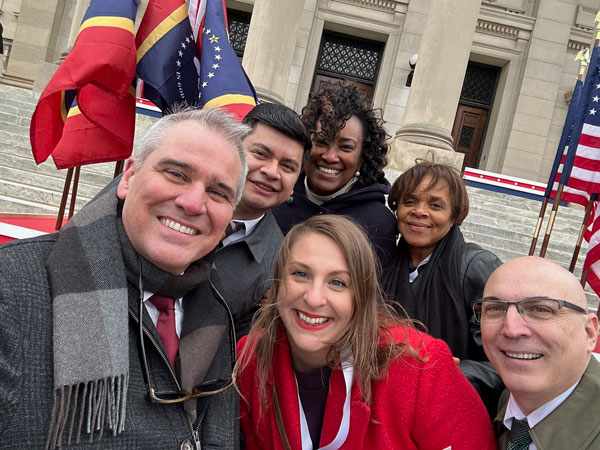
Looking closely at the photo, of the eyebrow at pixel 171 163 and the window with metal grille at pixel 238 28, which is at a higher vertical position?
the window with metal grille at pixel 238 28

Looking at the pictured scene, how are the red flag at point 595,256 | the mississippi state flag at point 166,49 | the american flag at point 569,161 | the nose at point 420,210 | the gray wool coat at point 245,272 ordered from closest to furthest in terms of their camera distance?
the gray wool coat at point 245,272 → the nose at point 420,210 → the mississippi state flag at point 166,49 → the red flag at point 595,256 → the american flag at point 569,161

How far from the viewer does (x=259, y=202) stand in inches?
108

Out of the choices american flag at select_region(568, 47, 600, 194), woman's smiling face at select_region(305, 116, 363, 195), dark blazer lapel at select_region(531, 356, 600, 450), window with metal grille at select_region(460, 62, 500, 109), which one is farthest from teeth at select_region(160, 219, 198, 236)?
window with metal grille at select_region(460, 62, 500, 109)

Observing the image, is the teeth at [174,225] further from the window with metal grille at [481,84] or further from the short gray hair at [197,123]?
the window with metal grille at [481,84]

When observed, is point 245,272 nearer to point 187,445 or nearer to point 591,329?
point 187,445

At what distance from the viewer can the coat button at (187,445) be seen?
1667 millimetres

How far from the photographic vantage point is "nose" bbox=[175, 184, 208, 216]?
1698mm

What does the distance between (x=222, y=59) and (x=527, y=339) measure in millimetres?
3058

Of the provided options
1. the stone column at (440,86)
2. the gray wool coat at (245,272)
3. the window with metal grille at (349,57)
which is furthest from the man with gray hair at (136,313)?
the window with metal grille at (349,57)

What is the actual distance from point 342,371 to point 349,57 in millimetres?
15963

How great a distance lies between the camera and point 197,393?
5.68 feet

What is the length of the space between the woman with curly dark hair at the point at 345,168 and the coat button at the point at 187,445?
1738 mm

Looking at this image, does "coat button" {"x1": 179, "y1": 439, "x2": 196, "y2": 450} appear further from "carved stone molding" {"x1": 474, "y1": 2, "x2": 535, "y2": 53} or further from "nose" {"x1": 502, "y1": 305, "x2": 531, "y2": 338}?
"carved stone molding" {"x1": 474, "y1": 2, "x2": 535, "y2": 53}

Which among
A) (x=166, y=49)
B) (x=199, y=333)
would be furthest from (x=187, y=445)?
(x=166, y=49)
